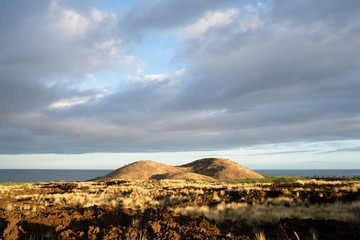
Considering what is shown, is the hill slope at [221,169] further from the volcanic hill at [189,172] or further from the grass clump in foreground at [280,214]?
the grass clump in foreground at [280,214]

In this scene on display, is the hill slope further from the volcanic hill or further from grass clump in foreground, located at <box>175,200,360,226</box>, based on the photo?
grass clump in foreground, located at <box>175,200,360,226</box>

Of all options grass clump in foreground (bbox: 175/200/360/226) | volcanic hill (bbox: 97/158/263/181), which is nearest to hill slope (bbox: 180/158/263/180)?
volcanic hill (bbox: 97/158/263/181)

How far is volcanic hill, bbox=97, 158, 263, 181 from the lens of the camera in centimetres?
4931

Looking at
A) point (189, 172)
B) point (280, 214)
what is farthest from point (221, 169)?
point (280, 214)

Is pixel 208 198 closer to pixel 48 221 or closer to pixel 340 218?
pixel 340 218

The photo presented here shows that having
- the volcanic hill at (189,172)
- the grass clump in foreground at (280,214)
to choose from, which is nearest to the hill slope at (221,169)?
the volcanic hill at (189,172)

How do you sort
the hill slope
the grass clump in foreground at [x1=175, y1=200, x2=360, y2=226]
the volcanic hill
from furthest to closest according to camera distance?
the hill slope, the volcanic hill, the grass clump in foreground at [x1=175, y1=200, x2=360, y2=226]

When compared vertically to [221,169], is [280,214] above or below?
above

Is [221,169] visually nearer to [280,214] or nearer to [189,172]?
[189,172]

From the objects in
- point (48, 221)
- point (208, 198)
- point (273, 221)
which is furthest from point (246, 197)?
point (48, 221)

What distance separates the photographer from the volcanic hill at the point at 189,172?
49.3m

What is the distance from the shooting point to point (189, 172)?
5194 cm

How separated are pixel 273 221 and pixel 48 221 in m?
7.79

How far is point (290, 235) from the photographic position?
714 cm
